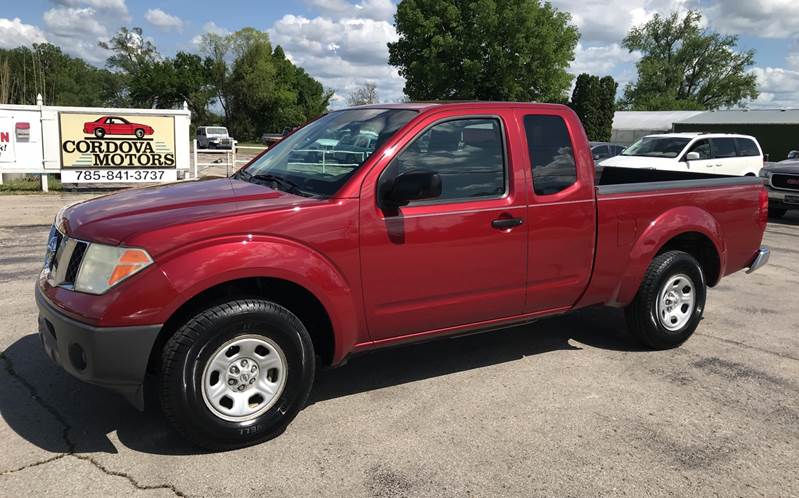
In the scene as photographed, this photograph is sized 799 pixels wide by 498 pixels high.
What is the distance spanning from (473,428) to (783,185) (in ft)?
40.1

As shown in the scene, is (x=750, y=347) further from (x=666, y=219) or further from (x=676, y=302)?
(x=666, y=219)

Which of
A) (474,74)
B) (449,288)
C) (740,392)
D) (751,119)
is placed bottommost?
(740,392)

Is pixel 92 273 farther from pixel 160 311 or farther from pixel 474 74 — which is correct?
pixel 474 74

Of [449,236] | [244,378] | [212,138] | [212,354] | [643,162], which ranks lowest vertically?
[244,378]

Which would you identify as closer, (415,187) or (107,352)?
(107,352)

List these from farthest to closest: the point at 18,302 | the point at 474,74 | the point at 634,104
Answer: the point at 634,104 < the point at 474,74 < the point at 18,302

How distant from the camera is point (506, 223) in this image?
4.03 m

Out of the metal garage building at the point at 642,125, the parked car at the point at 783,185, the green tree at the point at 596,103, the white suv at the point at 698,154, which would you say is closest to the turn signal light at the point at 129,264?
the white suv at the point at 698,154

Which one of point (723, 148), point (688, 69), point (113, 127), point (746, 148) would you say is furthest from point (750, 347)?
point (688, 69)

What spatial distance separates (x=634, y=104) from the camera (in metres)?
69.3

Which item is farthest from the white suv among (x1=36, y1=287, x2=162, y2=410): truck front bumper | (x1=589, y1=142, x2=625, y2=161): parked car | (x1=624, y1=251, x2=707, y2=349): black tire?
(x1=36, y1=287, x2=162, y2=410): truck front bumper

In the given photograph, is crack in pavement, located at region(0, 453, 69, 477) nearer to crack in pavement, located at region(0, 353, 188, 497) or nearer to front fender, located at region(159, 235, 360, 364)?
crack in pavement, located at region(0, 353, 188, 497)

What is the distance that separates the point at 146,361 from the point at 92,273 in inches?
20.0

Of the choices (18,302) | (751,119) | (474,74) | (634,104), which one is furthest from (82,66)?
(18,302)
